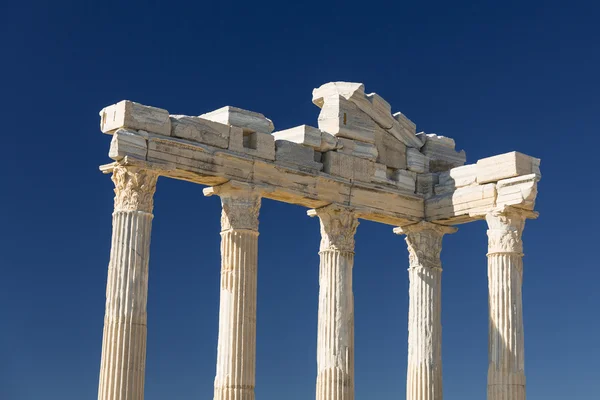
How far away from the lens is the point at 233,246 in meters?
36.2

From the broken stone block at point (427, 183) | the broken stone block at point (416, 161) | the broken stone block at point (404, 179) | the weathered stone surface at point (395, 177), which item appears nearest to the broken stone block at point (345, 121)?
the weathered stone surface at point (395, 177)

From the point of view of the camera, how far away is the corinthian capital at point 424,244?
41.5m

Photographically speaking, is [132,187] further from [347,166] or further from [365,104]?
[365,104]

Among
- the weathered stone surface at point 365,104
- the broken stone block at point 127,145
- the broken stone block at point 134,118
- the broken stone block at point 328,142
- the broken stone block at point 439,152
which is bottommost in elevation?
the broken stone block at point 127,145

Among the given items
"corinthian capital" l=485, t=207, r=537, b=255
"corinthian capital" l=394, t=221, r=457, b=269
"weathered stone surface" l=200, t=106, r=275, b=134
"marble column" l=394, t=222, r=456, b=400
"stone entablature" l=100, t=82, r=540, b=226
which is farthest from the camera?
"corinthian capital" l=394, t=221, r=457, b=269

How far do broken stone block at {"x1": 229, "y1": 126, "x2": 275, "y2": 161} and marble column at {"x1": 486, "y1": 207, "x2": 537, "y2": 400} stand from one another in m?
7.79

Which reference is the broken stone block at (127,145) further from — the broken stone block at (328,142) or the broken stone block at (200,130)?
the broken stone block at (328,142)

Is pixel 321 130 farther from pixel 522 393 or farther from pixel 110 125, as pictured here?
pixel 522 393

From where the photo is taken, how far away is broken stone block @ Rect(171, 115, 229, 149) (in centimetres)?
3494

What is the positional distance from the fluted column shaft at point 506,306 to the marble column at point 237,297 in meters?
8.03

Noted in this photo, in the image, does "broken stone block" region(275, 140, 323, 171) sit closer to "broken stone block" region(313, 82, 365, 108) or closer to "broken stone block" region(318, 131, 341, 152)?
"broken stone block" region(318, 131, 341, 152)

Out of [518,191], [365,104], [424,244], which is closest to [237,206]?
[365,104]

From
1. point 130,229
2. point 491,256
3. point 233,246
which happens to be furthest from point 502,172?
point 130,229

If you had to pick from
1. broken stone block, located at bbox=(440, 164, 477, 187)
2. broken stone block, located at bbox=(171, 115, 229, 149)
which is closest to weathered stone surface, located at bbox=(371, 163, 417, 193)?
broken stone block, located at bbox=(440, 164, 477, 187)
